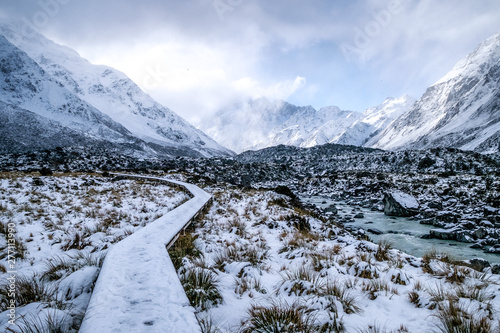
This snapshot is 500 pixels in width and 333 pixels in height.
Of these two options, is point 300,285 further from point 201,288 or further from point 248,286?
point 201,288

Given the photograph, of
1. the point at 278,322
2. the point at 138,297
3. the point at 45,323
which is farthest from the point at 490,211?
the point at 45,323

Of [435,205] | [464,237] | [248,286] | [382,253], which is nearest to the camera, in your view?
[248,286]

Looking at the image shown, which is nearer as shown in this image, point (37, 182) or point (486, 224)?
point (486, 224)

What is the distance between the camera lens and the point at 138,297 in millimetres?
3322

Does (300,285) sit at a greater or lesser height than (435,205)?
lesser

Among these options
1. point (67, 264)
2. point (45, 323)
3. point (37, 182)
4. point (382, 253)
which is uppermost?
point (382, 253)

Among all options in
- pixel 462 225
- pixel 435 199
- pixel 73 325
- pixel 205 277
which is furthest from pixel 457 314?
pixel 435 199

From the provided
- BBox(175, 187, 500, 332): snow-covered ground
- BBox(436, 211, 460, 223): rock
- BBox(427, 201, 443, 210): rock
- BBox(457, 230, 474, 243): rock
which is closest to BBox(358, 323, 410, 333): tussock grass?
BBox(175, 187, 500, 332): snow-covered ground

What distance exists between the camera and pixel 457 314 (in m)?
2.84

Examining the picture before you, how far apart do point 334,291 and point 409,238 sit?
968 cm

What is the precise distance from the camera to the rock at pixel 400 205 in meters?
16.1

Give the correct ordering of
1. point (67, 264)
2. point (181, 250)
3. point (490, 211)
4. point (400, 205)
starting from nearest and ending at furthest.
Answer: point (67, 264) → point (181, 250) → point (490, 211) → point (400, 205)

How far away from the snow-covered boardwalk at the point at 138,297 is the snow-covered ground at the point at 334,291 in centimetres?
34

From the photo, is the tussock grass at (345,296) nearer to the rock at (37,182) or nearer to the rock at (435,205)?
the rock at (435,205)
